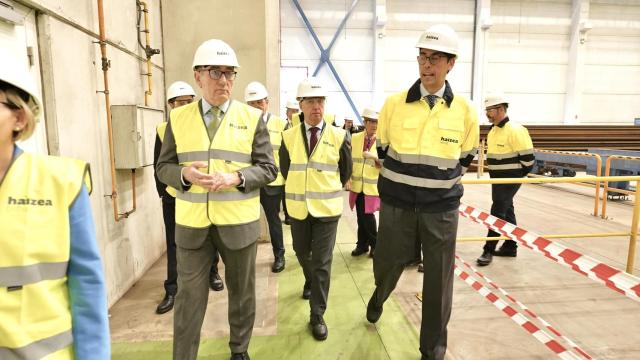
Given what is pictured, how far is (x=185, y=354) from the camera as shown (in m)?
2.36

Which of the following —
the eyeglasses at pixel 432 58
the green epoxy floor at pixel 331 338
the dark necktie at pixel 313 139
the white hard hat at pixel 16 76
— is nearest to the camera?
Result: the white hard hat at pixel 16 76

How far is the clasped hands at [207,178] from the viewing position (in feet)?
6.81

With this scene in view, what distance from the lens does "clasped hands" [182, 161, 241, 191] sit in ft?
6.81

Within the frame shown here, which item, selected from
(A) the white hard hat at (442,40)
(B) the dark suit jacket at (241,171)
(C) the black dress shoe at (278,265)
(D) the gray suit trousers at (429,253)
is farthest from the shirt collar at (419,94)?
(C) the black dress shoe at (278,265)

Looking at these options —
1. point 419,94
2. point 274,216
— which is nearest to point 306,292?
point 274,216

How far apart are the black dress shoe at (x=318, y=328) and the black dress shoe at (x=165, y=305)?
145 cm

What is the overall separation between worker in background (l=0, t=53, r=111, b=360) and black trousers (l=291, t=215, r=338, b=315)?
2051 mm

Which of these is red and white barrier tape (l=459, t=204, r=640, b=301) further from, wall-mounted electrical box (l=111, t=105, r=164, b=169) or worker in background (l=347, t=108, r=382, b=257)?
wall-mounted electrical box (l=111, t=105, r=164, b=169)

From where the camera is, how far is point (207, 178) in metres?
2.07

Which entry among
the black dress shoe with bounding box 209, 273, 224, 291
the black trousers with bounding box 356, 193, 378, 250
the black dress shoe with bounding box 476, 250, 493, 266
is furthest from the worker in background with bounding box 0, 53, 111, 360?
the black dress shoe with bounding box 476, 250, 493, 266

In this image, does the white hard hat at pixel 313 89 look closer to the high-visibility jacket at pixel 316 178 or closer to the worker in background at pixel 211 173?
the high-visibility jacket at pixel 316 178

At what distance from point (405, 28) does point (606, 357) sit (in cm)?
1492

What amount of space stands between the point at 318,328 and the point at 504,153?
327cm

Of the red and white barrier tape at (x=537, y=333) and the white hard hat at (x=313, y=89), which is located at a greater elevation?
the white hard hat at (x=313, y=89)
